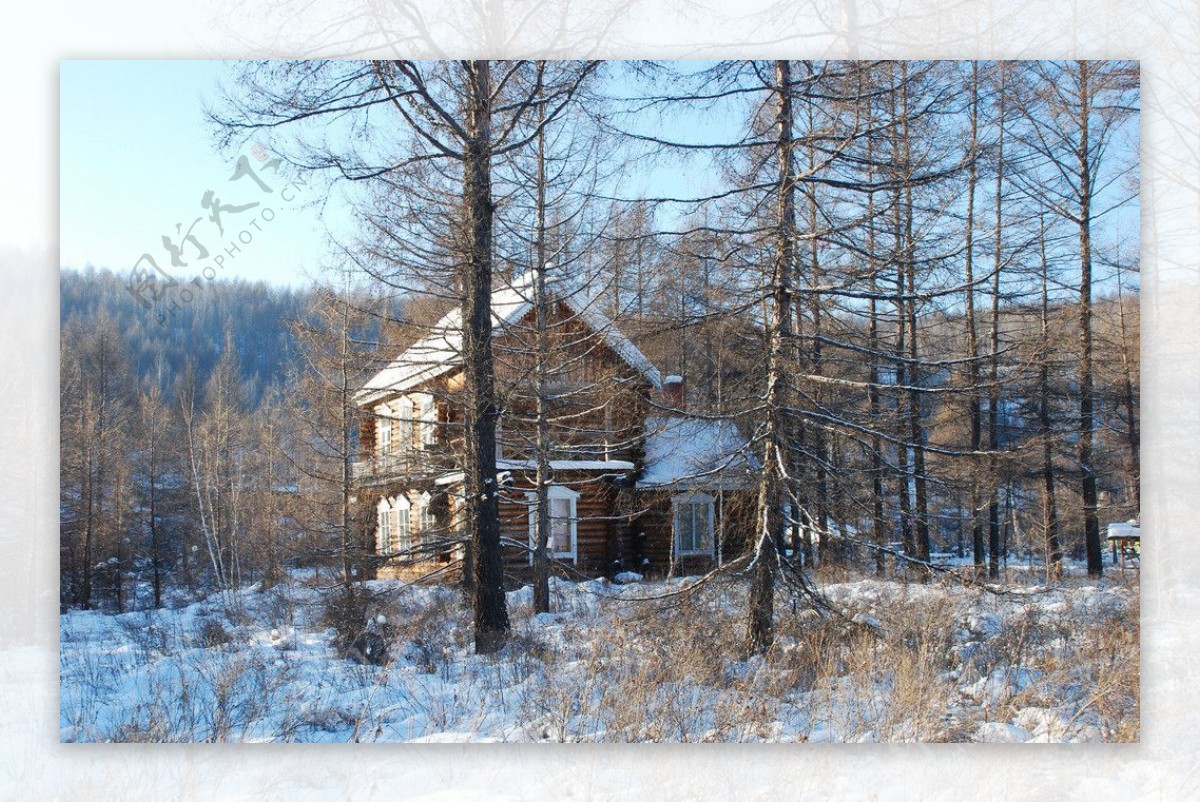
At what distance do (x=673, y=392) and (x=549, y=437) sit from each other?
215cm

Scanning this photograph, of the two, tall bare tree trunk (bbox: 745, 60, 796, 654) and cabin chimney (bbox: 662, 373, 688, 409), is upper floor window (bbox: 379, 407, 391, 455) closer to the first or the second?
cabin chimney (bbox: 662, 373, 688, 409)

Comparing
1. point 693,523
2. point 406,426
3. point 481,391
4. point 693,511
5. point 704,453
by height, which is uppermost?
point 481,391

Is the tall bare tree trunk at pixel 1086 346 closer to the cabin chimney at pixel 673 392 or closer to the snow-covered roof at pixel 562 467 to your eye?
the cabin chimney at pixel 673 392

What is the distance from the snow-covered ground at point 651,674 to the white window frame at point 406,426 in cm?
124

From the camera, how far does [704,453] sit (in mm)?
6570

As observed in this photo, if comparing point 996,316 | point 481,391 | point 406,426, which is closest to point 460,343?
point 481,391

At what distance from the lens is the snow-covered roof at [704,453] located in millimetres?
6438

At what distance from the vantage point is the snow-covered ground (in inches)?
219

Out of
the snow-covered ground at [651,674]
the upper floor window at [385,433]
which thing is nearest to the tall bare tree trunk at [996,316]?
the snow-covered ground at [651,674]

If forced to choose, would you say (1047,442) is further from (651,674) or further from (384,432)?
(384,432)

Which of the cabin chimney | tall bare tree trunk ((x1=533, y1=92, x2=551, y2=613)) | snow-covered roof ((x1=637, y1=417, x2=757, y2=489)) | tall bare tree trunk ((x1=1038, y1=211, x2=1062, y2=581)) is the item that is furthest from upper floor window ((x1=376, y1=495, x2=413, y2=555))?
tall bare tree trunk ((x1=1038, y1=211, x2=1062, y2=581))

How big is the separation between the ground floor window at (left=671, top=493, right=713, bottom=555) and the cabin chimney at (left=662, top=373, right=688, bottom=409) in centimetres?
80

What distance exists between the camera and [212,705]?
18.5 ft

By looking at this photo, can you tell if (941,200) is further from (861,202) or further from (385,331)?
(385,331)
